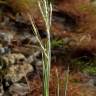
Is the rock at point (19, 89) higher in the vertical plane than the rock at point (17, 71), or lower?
lower

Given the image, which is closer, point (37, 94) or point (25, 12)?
point (37, 94)

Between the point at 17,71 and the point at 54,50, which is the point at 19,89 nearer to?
the point at 17,71

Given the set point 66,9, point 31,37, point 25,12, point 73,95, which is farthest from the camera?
point 66,9

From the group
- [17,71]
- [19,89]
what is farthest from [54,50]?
[19,89]

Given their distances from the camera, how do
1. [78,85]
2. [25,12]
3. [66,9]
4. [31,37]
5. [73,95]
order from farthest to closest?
[66,9] → [25,12] → [31,37] → [78,85] → [73,95]

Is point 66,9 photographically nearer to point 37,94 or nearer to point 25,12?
point 25,12

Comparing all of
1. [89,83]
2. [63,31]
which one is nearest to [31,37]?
[63,31]

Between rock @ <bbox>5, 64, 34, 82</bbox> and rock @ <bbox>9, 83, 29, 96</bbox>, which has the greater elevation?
rock @ <bbox>5, 64, 34, 82</bbox>

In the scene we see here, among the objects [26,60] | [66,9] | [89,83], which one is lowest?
[89,83]
